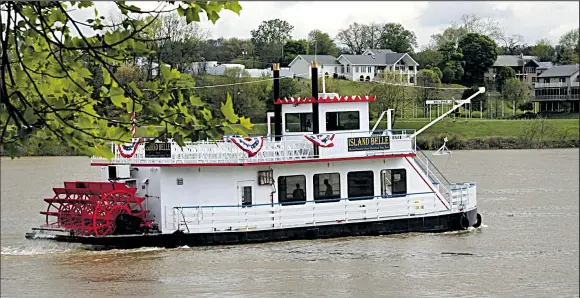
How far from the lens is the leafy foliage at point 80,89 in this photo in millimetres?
4730

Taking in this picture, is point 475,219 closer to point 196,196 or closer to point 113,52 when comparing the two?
point 196,196

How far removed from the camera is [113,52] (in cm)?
499

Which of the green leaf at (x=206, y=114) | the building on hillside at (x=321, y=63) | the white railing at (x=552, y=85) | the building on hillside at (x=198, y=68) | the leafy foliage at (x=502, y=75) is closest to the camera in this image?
the green leaf at (x=206, y=114)

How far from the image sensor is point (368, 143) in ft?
61.1

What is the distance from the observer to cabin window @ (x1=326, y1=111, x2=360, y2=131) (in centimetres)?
1930

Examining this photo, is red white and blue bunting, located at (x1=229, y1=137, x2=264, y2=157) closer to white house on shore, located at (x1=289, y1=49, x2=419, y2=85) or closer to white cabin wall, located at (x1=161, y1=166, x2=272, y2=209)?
white cabin wall, located at (x1=161, y1=166, x2=272, y2=209)

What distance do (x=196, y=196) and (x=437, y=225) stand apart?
17.3 feet

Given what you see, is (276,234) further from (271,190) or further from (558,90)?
(558,90)

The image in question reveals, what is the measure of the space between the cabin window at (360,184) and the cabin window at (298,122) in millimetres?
1408

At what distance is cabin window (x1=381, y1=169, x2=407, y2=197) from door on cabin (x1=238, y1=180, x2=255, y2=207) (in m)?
2.82

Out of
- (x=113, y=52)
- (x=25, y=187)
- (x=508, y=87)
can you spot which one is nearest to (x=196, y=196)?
(x=113, y=52)

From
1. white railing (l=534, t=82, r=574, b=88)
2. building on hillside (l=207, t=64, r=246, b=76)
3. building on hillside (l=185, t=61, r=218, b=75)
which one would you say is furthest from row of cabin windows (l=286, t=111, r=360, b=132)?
white railing (l=534, t=82, r=574, b=88)

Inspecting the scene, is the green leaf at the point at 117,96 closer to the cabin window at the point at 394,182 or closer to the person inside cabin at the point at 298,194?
the person inside cabin at the point at 298,194

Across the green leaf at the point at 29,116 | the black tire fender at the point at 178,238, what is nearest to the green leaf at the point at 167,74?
the green leaf at the point at 29,116
